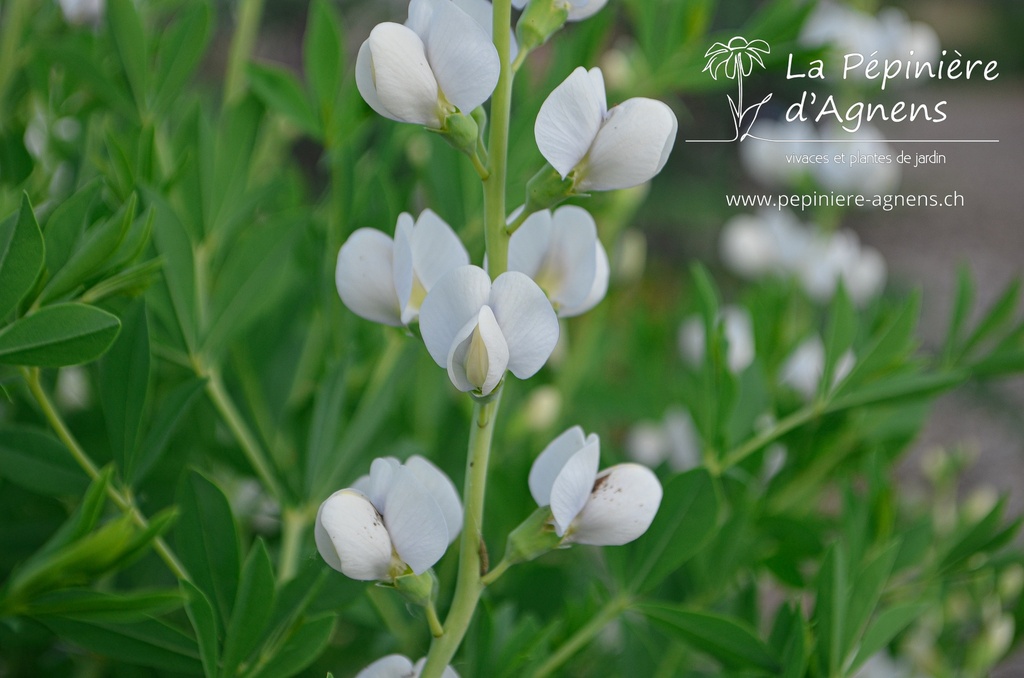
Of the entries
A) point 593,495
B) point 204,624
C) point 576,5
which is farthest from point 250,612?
point 576,5

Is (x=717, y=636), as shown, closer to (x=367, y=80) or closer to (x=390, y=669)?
(x=390, y=669)

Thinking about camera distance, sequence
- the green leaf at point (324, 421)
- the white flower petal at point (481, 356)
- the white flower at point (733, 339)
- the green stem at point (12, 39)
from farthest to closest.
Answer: the white flower at point (733, 339)
the green stem at point (12, 39)
the green leaf at point (324, 421)
the white flower petal at point (481, 356)

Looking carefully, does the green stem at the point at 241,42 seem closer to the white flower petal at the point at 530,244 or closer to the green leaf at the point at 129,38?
the green leaf at the point at 129,38

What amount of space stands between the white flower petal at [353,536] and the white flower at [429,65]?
0.37 feet

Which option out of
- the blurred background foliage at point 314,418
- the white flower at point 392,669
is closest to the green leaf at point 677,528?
the blurred background foliage at point 314,418

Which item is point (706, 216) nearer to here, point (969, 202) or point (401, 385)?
point (969, 202)

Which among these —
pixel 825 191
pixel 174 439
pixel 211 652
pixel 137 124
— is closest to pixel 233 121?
pixel 137 124

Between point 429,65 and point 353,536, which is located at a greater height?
point 429,65

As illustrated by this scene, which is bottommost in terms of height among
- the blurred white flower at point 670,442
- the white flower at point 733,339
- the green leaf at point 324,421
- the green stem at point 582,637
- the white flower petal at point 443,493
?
the blurred white flower at point 670,442

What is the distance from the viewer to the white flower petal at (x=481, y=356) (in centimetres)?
26

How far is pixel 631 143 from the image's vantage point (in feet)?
0.93

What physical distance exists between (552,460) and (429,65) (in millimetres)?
124

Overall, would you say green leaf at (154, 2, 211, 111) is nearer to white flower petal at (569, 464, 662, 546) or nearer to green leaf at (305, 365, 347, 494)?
green leaf at (305, 365, 347, 494)

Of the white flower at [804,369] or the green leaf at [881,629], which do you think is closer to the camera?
the green leaf at [881,629]
